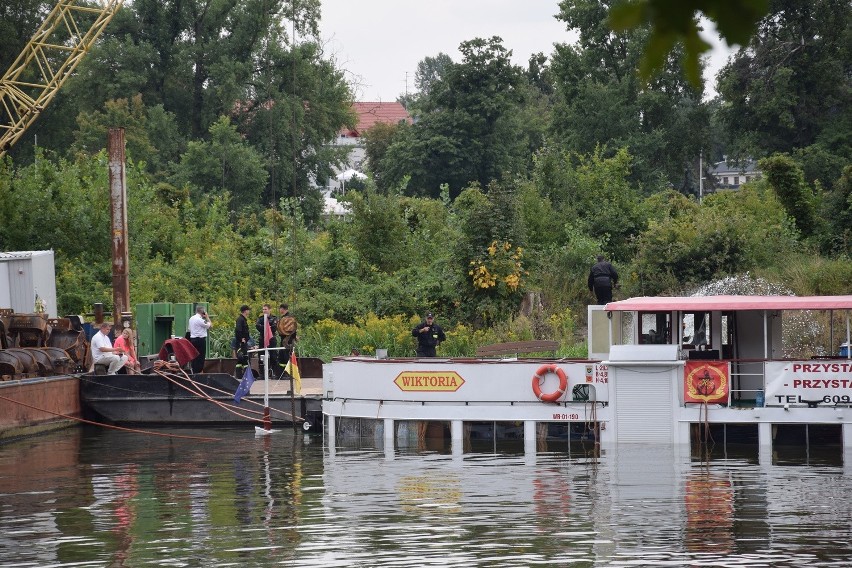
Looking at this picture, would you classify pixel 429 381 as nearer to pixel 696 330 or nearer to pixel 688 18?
pixel 696 330

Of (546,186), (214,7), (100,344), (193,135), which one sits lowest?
(100,344)

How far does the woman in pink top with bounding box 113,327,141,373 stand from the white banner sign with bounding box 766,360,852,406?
1482 centimetres

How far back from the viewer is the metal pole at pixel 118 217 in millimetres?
32781

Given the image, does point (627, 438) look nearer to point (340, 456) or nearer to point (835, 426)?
point (835, 426)

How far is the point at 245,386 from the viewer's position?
27.9 m

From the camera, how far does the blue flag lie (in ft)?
90.3

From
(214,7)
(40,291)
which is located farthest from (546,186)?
(214,7)

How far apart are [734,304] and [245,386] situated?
1053 centimetres

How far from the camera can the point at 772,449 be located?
22.8 meters

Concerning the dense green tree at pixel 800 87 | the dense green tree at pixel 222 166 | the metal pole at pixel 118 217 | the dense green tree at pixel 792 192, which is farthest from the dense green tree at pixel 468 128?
the metal pole at pixel 118 217

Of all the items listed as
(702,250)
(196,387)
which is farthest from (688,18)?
(702,250)

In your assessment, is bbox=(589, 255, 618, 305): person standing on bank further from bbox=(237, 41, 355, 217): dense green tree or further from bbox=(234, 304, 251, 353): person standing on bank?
bbox=(237, 41, 355, 217): dense green tree

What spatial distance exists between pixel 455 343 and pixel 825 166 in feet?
83.8

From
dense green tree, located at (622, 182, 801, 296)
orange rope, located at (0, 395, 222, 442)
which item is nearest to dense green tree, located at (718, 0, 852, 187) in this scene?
dense green tree, located at (622, 182, 801, 296)
